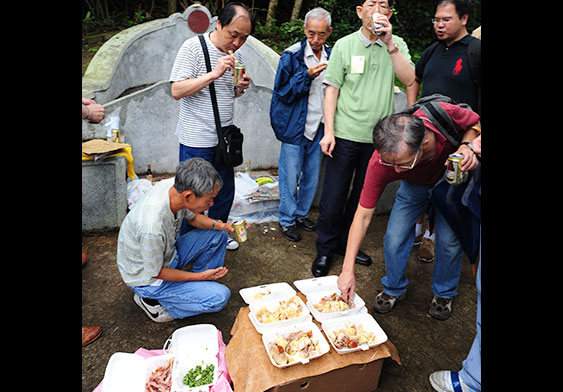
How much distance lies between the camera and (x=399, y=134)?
212 cm

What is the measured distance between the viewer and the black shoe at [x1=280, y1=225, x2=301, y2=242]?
4043 mm

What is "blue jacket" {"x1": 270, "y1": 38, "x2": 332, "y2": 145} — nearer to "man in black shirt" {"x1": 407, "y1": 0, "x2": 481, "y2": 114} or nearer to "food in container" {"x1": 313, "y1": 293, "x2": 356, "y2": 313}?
"man in black shirt" {"x1": 407, "y1": 0, "x2": 481, "y2": 114}

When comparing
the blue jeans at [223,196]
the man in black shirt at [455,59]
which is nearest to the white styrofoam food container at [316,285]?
the man in black shirt at [455,59]

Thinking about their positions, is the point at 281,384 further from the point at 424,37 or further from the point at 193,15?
the point at 424,37

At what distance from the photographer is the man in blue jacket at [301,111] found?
359 centimetres

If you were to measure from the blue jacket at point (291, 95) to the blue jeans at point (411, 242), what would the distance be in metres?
1.34

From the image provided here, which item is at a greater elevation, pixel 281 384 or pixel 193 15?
pixel 193 15

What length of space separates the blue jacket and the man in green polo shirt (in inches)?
16.9

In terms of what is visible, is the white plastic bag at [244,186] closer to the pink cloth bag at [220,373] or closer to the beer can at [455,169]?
the pink cloth bag at [220,373]

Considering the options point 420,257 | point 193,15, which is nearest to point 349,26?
point 193,15

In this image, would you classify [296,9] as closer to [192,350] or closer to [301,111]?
[301,111]

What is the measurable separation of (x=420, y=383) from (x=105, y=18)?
31.5 ft

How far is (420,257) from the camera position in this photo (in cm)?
385
